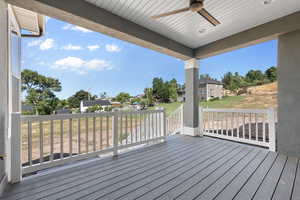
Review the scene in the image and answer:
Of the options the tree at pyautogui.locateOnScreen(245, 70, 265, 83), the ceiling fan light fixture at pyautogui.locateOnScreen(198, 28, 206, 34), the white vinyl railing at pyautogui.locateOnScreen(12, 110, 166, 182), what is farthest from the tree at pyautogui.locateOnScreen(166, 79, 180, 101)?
the ceiling fan light fixture at pyautogui.locateOnScreen(198, 28, 206, 34)

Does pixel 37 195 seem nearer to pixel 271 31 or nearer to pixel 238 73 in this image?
pixel 271 31

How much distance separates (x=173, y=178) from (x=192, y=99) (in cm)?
284

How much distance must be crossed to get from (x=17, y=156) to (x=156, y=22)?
10.6ft

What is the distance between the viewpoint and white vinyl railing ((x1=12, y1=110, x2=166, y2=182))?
212cm

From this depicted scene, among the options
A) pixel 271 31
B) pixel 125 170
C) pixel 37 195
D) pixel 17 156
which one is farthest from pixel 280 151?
pixel 17 156

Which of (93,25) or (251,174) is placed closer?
(251,174)

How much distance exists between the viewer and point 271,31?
304 cm

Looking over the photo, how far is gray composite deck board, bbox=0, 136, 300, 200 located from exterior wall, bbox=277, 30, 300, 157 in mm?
319

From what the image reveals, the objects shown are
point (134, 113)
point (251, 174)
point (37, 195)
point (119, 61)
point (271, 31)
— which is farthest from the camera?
point (119, 61)

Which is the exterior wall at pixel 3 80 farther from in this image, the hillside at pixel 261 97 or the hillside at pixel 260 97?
the hillside at pixel 261 97

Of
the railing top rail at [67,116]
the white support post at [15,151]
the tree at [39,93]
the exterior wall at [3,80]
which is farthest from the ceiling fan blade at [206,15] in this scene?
the tree at [39,93]

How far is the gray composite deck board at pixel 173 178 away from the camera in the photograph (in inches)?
68.9

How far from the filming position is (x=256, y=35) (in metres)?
3.24

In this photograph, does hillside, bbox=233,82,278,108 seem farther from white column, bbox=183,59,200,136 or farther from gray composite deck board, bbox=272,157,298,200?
gray composite deck board, bbox=272,157,298,200
